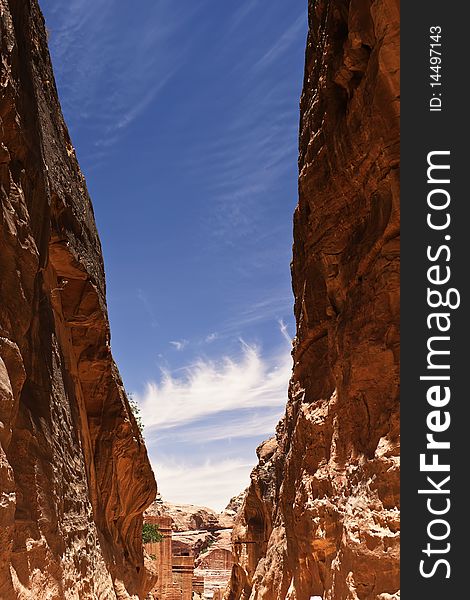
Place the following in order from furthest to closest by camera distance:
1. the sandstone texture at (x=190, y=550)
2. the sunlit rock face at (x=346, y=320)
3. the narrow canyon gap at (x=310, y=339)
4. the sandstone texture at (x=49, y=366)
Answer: the sandstone texture at (x=190, y=550), the sandstone texture at (x=49, y=366), the narrow canyon gap at (x=310, y=339), the sunlit rock face at (x=346, y=320)

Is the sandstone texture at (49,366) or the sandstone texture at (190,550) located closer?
the sandstone texture at (49,366)

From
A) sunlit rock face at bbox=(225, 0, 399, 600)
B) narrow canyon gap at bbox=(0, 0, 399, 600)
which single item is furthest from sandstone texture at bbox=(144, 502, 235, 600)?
sunlit rock face at bbox=(225, 0, 399, 600)

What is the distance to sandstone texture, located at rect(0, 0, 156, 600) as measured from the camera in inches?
306

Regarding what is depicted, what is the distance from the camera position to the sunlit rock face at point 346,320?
6266 millimetres

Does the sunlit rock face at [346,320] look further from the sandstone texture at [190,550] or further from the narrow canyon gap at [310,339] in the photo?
the sandstone texture at [190,550]

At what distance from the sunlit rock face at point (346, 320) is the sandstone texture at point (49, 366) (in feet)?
12.7

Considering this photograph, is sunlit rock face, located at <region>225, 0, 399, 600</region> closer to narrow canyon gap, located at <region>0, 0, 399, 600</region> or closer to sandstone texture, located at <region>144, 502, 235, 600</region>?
narrow canyon gap, located at <region>0, 0, 399, 600</region>

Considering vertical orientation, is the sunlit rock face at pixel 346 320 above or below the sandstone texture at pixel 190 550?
above

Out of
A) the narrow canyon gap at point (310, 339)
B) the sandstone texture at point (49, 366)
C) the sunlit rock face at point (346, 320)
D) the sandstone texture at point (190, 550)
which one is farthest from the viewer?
the sandstone texture at point (190, 550)

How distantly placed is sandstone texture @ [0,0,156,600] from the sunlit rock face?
387 centimetres

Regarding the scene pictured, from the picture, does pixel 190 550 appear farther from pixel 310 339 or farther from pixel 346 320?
pixel 346 320

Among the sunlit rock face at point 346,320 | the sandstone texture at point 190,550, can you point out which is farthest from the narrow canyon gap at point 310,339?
the sandstone texture at point 190,550

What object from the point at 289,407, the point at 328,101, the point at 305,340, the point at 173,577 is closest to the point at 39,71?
the point at 328,101

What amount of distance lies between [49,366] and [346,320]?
5.56 metres
